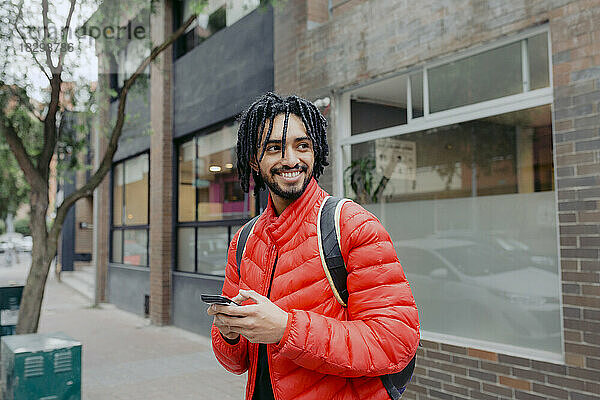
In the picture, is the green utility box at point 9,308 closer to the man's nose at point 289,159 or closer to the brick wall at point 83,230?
the man's nose at point 289,159

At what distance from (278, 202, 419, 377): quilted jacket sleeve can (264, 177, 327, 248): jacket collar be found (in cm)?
16

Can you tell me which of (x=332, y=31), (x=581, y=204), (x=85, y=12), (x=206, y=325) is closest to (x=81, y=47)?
(x=85, y=12)

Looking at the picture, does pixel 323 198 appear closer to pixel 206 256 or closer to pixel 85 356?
pixel 85 356

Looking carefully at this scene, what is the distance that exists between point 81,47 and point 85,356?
15.2ft

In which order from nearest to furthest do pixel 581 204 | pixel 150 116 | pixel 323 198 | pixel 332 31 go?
pixel 323 198 → pixel 581 204 → pixel 332 31 → pixel 150 116

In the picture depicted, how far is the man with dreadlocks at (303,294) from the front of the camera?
1.57 meters

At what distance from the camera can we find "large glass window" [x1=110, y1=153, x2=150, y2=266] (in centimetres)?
1305

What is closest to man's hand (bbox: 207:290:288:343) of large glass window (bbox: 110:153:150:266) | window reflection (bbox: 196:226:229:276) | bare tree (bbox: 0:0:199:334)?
bare tree (bbox: 0:0:199:334)

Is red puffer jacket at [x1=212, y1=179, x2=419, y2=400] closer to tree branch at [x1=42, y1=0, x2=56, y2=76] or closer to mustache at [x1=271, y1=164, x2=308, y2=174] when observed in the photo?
mustache at [x1=271, y1=164, x2=308, y2=174]

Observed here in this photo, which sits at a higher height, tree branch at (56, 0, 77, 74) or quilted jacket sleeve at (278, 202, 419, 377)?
tree branch at (56, 0, 77, 74)

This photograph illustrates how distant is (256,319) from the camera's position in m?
1.54

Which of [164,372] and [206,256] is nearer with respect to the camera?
[164,372]

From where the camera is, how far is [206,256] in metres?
10.3

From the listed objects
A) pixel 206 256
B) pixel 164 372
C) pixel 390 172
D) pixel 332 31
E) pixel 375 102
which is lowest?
pixel 164 372
